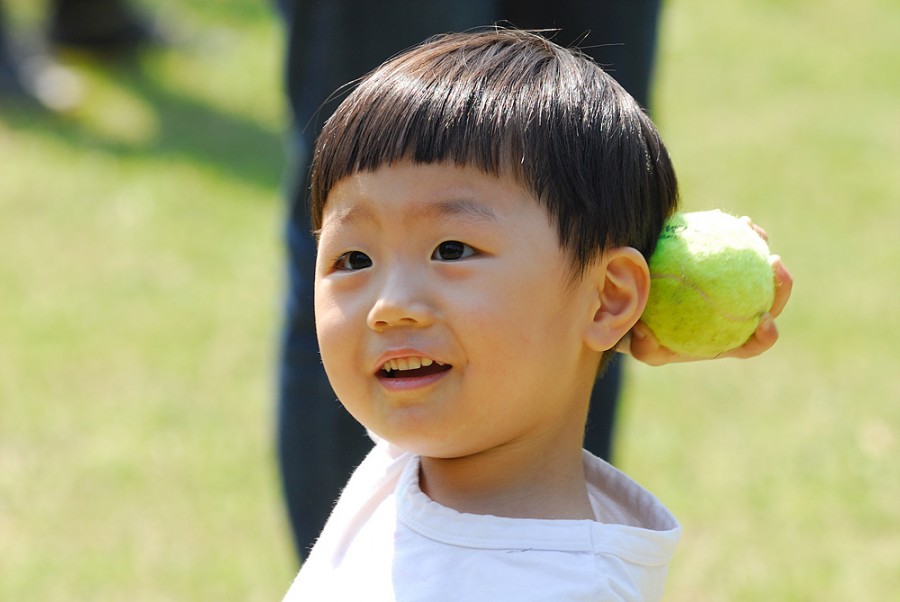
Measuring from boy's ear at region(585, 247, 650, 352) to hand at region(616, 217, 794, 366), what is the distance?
0.08m

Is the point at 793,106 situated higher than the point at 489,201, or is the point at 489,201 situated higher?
the point at 489,201

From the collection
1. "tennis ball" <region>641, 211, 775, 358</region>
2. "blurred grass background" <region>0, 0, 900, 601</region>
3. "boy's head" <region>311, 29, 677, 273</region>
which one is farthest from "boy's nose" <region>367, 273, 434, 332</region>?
"blurred grass background" <region>0, 0, 900, 601</region>

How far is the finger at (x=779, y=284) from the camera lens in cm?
182

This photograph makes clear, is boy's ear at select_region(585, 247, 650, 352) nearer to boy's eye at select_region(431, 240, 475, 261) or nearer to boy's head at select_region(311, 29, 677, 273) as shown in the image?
boy's head at select_region(311, 29, 677, 273)

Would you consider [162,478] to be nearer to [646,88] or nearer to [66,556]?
[66,556]

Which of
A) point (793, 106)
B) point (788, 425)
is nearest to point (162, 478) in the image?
point (788, 425)

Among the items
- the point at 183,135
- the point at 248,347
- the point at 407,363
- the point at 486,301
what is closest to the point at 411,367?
the point at 407,363

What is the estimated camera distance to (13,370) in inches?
165

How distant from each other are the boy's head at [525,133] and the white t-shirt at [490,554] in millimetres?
349

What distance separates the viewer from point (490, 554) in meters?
1.61

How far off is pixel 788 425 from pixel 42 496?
2200 mm

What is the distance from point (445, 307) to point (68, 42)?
628 cm

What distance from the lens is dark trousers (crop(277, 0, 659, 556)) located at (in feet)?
7.32

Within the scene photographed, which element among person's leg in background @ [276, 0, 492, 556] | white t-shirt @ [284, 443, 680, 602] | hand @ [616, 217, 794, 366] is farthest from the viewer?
person's leg in background @ [276, 0, 492, 556]
